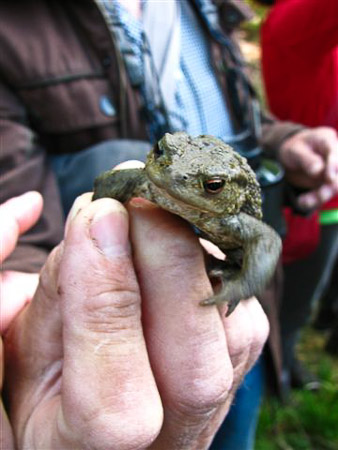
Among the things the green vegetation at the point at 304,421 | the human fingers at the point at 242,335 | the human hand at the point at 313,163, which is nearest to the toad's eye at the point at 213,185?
the human fingers at the point at 242,335

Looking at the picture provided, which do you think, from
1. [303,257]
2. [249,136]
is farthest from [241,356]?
[303,257]

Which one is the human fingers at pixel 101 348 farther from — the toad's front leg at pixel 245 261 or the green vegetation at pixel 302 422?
the green vegetation at pixel 302 422

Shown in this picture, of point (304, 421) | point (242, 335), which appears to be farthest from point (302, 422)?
point (242, 335)

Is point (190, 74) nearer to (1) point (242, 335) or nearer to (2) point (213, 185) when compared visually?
(2) point (213, 185)

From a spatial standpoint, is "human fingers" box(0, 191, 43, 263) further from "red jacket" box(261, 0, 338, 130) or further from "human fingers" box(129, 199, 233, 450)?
"red jacket" box(261, 0, 338, 130)

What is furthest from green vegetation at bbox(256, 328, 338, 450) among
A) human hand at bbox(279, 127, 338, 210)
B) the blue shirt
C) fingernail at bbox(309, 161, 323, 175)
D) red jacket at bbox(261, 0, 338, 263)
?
the blue shirt
